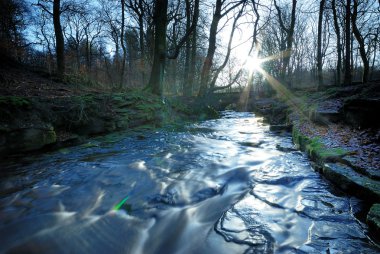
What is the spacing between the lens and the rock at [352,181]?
2643 mm

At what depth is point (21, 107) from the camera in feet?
17.8

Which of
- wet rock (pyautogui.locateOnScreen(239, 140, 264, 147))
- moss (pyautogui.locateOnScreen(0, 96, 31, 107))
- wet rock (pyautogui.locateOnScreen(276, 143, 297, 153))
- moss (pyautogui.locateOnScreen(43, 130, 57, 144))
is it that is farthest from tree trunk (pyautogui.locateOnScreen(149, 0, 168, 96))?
wet rock (pyautogui.locateOnScreen(276, 143, 297, 153))

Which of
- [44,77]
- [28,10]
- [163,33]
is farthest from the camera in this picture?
[28,10]

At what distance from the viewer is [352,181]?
116 inches

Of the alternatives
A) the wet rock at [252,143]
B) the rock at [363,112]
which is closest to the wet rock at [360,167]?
the rock at [363,112]

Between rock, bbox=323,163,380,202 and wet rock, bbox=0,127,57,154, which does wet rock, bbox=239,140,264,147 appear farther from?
wet rock, bbox=0,127,57,154

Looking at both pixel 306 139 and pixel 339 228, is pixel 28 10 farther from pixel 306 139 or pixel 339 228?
pixel 339 228

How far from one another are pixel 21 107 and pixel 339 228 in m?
6.33

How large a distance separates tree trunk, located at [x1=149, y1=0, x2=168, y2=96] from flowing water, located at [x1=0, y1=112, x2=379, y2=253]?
22.5 ft

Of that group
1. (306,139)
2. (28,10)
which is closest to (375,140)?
(306,139)

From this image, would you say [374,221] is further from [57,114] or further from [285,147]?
[57,114]

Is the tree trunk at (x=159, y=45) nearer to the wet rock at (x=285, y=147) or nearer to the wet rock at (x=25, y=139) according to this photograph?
the wet rock at (x=25, y=139)

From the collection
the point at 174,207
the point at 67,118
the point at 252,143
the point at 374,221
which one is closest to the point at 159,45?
the point at 67,118

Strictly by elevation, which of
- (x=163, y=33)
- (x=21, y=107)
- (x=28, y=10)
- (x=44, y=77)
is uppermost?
(x=28, y=10)
